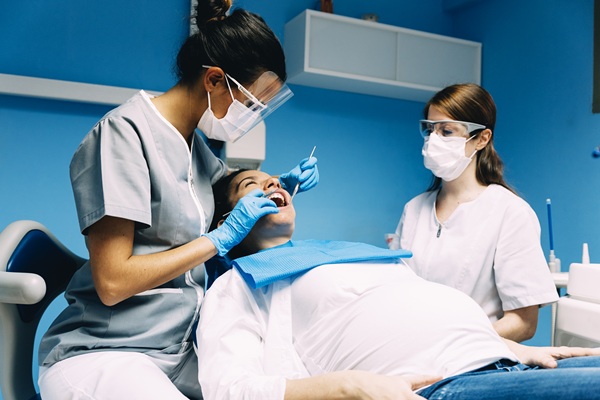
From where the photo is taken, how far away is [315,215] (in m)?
3.26

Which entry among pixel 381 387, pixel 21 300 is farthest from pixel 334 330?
pixel 21 300

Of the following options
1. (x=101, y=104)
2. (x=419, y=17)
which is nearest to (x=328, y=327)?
(x=101, y=104)

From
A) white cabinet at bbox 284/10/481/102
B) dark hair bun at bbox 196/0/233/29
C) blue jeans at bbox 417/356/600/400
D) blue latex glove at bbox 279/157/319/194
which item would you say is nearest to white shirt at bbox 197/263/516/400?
blue jeans at bbox 417/356/600/400

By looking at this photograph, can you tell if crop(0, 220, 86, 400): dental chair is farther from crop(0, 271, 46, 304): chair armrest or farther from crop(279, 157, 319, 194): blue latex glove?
crop(279, 157, 319, 194): blue latex glove

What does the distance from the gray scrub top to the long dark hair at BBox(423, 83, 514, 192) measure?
96 cm

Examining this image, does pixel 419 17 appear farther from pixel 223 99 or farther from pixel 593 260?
pixel 223 99

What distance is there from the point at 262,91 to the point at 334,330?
595 mm

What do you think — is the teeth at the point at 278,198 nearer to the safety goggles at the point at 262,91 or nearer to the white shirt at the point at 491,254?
the safety goggles at the point at 262,91

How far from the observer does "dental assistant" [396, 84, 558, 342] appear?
5.74 ft

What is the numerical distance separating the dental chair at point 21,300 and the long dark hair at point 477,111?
4.33 feet

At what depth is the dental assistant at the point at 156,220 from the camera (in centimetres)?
119

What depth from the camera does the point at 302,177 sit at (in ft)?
5.49

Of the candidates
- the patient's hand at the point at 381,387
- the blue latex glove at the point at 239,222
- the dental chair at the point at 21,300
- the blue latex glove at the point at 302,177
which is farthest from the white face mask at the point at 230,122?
the patient's hand at the point at 381,387

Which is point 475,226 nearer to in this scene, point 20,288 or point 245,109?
point 245,109
